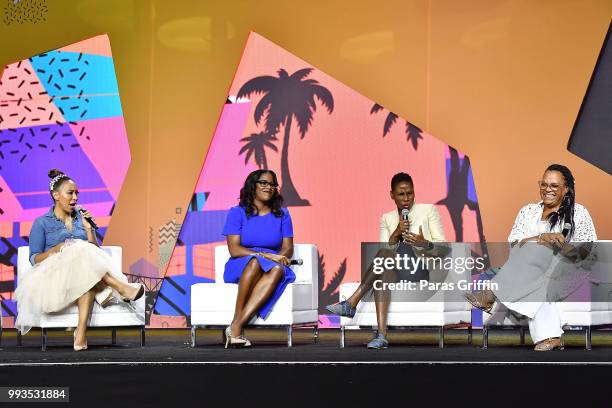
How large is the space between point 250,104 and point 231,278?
3.05 m

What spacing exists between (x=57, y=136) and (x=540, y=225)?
520cm

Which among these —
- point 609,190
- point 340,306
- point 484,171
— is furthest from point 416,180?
point 340,306

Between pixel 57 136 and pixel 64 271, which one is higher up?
pixel 57 136

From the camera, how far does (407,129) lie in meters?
9.21

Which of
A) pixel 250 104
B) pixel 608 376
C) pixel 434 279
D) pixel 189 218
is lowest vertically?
pixel 608 376

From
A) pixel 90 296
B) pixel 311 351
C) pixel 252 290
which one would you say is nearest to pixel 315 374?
pixel 311 351

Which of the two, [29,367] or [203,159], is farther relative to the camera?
[203,159]

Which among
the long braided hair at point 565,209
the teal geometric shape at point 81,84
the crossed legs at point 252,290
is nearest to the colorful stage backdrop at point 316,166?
the teal geometric shape at point 81,84

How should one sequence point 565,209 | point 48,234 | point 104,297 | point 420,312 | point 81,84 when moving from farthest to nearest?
1. point 81,84
2. point 48,234
3. point 104,297
4. point 420,312
5. point 565,209

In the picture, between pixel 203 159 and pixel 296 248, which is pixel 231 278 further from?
pixel 203 159

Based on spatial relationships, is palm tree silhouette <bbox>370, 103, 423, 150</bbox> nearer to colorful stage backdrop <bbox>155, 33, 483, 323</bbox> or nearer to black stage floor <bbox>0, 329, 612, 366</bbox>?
colorful stage backdrop <bbox>155, 33, 483, 323</bbox>

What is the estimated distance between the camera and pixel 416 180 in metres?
9.17

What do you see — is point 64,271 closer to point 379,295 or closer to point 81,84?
point 379,295

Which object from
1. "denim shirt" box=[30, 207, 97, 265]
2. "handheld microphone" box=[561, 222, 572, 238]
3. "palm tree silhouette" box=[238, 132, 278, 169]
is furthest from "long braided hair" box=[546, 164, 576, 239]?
"palm tree silhouette" box=[238, 132, 278, 169]
